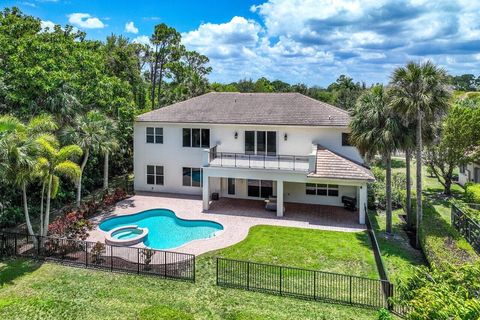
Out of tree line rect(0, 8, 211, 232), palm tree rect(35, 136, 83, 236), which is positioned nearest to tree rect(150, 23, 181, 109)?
tree line rect(0, 8, 211, 232)

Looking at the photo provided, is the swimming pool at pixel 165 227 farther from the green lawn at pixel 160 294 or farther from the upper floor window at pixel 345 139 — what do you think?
the upper floor window at pixel 345 139

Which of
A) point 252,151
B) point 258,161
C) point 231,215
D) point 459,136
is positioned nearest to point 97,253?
point 231,215

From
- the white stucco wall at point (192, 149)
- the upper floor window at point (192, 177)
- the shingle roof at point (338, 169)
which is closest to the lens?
the shingle roof at point (338, 169)

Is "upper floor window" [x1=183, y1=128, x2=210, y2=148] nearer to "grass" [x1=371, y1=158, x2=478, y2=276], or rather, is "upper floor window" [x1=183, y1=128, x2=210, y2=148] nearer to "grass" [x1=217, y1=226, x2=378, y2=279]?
"grass" [x1=217, y1=226, x2=378, y2=279]

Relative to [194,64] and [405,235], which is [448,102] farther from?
[194,64]

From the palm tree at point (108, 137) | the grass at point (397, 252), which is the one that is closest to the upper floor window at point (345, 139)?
the grass at point (397, 252)
